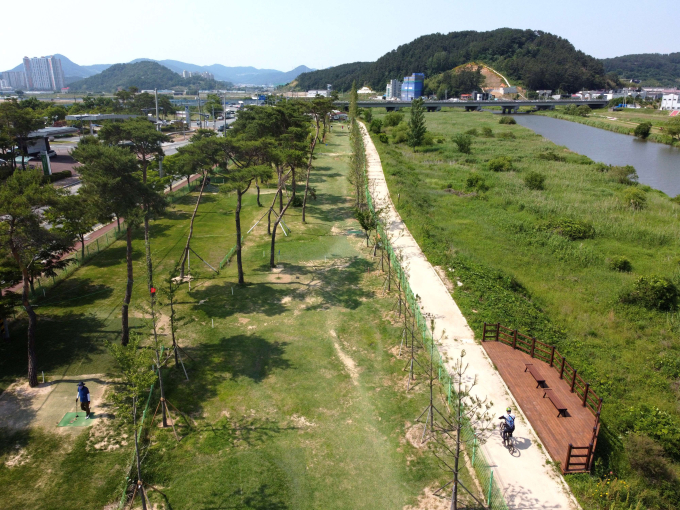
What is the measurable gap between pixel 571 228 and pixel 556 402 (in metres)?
21.9

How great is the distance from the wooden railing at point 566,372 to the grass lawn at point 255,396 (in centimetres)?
401

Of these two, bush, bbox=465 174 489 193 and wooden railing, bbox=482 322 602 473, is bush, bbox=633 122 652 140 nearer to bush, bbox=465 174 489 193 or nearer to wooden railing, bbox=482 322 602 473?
bush, bbox=465 174 489 193

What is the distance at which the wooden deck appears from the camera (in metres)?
14.9

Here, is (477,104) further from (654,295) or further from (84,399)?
(84,399)

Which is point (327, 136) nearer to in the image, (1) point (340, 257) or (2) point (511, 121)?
(2) point (511, 121)

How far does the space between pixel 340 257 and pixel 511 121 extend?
97363mm

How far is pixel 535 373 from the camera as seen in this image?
18.0 m

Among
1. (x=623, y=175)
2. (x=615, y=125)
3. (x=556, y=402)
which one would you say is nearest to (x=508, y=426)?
(x=556, y=402)

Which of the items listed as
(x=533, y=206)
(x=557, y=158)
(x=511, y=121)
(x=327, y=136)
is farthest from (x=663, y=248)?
(x=511, y=121)

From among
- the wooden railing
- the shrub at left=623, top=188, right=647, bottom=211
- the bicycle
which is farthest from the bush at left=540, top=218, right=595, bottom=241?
the bicycle

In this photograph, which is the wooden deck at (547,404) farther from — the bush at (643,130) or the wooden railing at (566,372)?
the bush at (643,130)

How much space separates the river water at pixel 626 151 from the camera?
200ft

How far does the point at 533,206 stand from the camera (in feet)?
135

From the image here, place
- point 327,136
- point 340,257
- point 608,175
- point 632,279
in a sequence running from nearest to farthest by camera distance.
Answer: point 632,279, point 340,257, point 608,175, point 327,136
